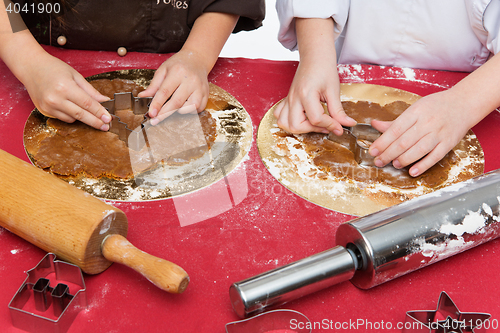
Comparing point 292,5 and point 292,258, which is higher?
point 292,5

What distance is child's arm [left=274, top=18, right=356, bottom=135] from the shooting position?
3.09ft

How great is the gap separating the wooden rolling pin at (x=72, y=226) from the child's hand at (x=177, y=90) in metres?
0.33

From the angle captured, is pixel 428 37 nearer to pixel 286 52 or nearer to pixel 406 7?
pixel 406 7

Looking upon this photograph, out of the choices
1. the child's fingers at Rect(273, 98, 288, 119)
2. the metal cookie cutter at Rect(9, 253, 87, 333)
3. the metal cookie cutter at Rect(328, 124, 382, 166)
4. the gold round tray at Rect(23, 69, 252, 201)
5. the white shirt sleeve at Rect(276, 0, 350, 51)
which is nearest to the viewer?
the metal cookie cutter at Rect(9, 253, 87, 333)

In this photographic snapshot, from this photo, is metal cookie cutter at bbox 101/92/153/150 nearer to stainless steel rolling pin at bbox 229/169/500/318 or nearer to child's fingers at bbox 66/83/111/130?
child's fingers at bbox 66/83/111/130

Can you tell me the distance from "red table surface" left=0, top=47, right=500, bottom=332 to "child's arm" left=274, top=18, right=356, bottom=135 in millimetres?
131

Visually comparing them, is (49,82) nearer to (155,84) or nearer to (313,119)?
(155,84)

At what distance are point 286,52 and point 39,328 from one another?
280 cm

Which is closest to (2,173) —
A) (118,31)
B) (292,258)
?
(292,258)

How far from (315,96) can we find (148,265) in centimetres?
57

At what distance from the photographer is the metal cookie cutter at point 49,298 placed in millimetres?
564

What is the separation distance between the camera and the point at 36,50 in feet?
3.26

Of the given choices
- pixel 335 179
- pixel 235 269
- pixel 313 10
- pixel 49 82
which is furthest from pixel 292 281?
pixel 313 10

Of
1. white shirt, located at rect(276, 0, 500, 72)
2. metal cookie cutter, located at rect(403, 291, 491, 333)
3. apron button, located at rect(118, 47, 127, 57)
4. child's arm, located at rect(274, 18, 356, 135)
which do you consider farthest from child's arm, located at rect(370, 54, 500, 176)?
apron button, located at rect(118, 47, 127, 57)
